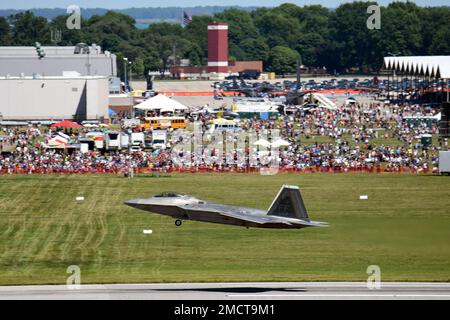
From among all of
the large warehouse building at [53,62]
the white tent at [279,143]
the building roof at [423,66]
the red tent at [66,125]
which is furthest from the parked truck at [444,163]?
the large warehouse building at [53,62]

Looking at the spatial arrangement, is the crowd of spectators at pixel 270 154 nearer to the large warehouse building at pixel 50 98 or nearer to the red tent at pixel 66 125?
the red tent at pixel 66 125

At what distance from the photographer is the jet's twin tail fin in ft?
177

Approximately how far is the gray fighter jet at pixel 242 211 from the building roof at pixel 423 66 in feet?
296

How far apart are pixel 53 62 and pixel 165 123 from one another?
152ft

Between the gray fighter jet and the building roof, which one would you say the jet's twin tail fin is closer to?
the gray fighter jet

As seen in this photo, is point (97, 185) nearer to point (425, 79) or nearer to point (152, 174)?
point (152, 174)

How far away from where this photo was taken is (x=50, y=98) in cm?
13362

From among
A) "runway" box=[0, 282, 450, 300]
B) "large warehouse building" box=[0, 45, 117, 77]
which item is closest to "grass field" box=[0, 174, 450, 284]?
"runway" box=[0, 282, 450, 300]

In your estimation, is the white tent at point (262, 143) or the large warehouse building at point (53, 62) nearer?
the white tent at point (262, 143)

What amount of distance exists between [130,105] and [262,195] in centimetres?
7113

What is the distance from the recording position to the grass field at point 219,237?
5628 centimetres

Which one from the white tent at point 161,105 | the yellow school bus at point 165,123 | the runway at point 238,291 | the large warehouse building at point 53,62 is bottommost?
the yellow school bus at point 165,123

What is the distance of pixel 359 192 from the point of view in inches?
3159
